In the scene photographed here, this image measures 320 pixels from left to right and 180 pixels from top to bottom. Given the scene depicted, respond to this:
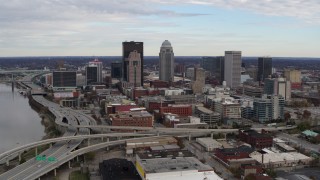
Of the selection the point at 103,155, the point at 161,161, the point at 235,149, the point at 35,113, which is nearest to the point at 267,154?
the point at 235,149

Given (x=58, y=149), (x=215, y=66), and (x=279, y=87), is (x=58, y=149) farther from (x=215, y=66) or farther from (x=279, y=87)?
(x=215, y=66)

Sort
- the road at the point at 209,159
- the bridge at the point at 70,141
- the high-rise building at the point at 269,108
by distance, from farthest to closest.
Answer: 1. the high-rise building at the point at 269,108
2. the road at the point at 209,159
3. the bridge at the point at 70,141

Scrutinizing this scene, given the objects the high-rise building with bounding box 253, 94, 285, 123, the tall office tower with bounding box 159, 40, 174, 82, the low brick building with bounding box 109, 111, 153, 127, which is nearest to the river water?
the low brick building with bounding box 109, 111, 153, 127

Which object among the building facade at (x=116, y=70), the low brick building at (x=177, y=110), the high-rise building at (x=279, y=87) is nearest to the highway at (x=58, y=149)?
the low brick building at (x=177, y=110)

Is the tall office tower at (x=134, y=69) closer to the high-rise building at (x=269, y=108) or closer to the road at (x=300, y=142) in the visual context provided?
the high-rise building at (x=269, y=108)

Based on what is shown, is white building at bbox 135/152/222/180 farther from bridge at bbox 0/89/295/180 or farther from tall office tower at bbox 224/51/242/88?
tall office tower at bbox 224/51/242/88
